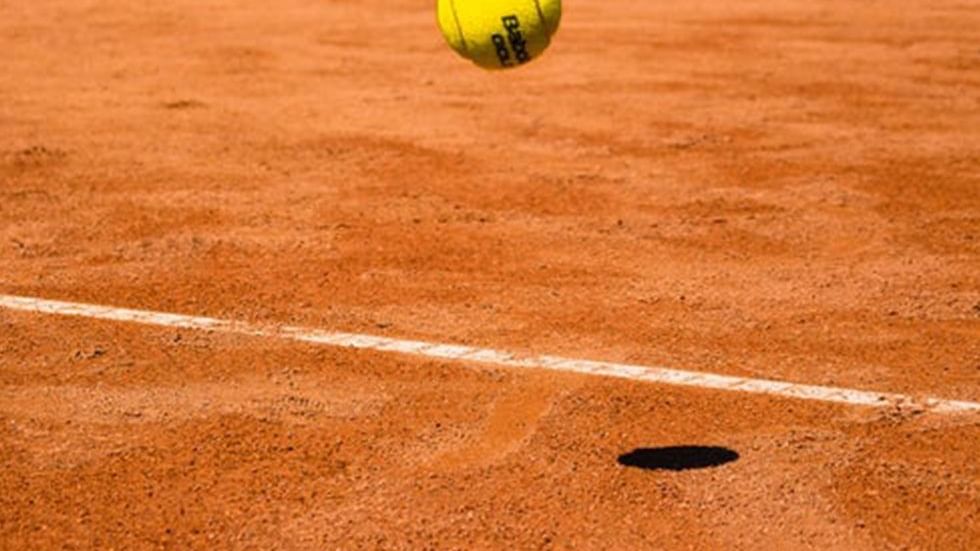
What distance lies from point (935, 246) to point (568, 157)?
3066 mm

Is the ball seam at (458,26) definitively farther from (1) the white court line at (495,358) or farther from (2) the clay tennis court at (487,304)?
(1) the white court line at (495,358)

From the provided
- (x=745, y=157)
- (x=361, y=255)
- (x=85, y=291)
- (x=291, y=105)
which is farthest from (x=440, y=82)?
(x=85, y=291)

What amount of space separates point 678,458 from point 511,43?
2.39 meters

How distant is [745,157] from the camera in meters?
11.2

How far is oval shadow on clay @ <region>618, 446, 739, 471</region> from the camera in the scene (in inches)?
229

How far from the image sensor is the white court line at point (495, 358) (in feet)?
21.4

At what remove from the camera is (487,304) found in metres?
7.75

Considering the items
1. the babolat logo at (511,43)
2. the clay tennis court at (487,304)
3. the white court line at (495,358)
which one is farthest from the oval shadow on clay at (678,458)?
the babolat logo at (511,43)

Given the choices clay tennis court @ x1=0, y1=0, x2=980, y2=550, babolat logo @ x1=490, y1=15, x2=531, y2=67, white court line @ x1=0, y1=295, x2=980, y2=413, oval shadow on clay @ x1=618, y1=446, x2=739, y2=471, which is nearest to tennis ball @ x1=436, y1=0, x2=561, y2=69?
babolat logo @ x1=490, y1=15, x2=531, y2=67

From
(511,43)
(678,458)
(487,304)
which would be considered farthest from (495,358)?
(511,43)

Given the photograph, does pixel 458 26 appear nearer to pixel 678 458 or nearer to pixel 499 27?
pixel 499 27

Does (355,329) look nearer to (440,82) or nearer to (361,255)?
(361,255)

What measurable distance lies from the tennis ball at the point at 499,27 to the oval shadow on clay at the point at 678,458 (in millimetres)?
2304

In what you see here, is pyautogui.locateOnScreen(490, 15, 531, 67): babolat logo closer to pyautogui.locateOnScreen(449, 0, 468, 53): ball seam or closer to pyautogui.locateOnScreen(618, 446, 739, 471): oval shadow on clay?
pyautogui.locateOnScreen(449, 0, 468, 53): ball seam
